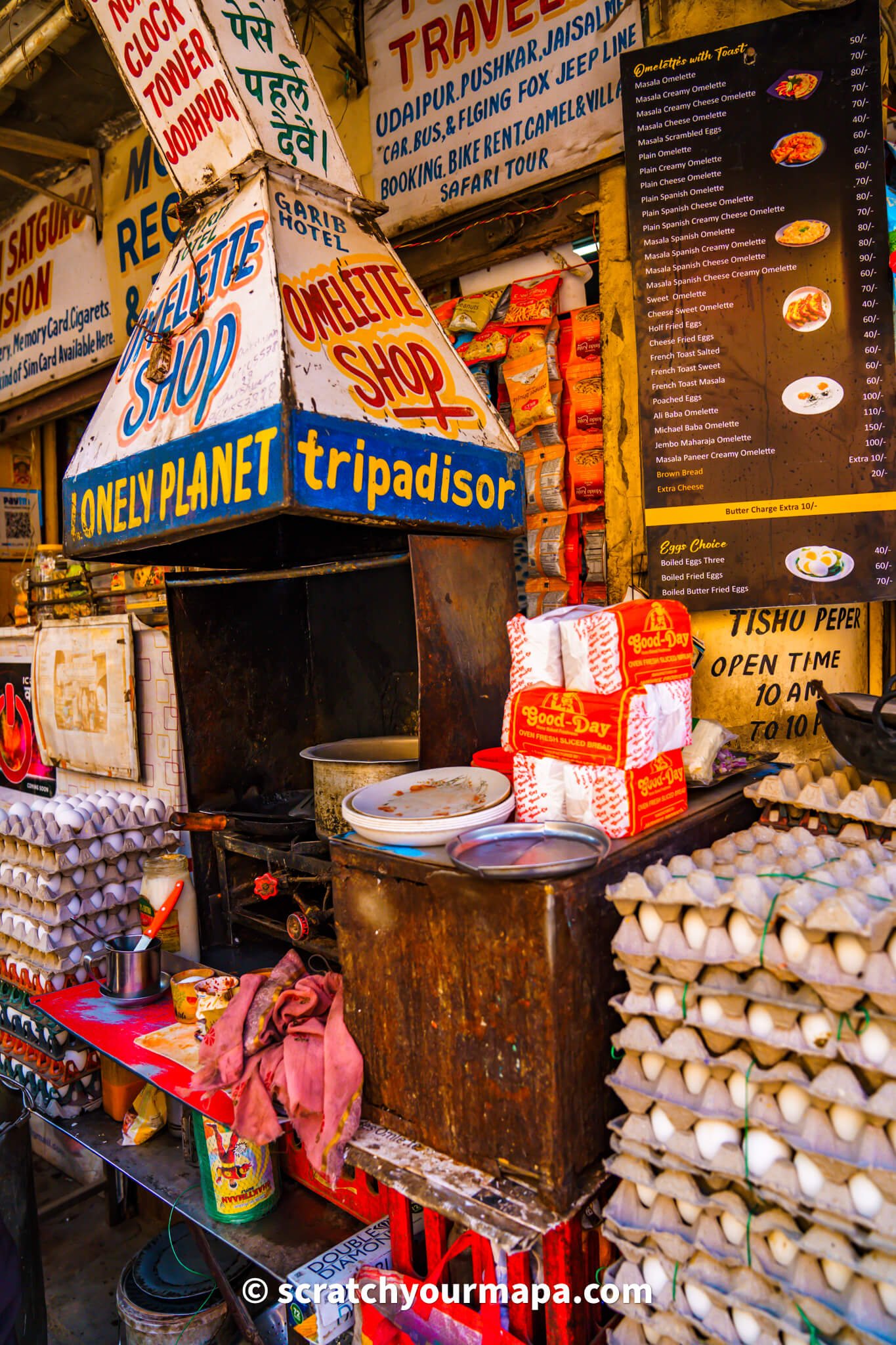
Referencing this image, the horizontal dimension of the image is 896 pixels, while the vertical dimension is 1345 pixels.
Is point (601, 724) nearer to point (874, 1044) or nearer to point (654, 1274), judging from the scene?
point (874, 1044)

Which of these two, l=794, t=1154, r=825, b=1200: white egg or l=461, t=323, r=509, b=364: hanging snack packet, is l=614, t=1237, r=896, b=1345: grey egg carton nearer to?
l=794, t=1154, r=825, b=1200: white egg

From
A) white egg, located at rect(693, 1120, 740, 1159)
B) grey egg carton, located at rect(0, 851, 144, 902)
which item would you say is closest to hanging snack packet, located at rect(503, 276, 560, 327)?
grey egg carton, located at rect(0, 851, 144, 902)

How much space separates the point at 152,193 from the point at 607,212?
359 cm

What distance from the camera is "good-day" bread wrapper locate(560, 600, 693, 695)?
1.75 meters

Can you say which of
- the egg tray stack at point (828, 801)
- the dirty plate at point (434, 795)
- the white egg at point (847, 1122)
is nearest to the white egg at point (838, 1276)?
the white egg at point (847, 1122)

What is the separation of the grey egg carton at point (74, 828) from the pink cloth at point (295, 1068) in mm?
1334

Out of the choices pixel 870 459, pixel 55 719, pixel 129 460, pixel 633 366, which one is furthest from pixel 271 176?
pixel 55 719

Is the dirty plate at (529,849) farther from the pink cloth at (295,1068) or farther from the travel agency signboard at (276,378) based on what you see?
the travel agency signboard at (276,378)

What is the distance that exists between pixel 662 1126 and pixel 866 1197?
36cm

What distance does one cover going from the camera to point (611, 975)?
69.6 inches

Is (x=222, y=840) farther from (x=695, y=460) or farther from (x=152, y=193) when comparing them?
(x=152, y=193)

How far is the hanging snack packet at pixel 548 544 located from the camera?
3.47 m

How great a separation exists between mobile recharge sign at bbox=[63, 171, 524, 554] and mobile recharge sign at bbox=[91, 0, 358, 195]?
187 mm

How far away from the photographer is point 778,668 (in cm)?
307
